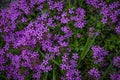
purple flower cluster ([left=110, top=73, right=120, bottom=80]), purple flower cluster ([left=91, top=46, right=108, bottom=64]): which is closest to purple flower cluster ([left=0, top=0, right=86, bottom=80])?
purple flower cluster ([left=91, top=46, right=108, bottom=64])

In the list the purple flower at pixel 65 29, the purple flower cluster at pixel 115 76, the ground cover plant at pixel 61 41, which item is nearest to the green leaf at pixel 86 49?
the ground cover plant at pixel 61 41

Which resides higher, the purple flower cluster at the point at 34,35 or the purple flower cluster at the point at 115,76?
the purple flower cluster at the point at 34,35

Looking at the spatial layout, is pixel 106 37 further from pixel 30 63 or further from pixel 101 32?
pixel 30 63

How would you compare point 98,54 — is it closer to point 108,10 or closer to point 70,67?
point 70,67

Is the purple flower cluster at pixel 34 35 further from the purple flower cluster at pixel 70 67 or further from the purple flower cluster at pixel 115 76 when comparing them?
the purple flower cluster at pixel 115 76

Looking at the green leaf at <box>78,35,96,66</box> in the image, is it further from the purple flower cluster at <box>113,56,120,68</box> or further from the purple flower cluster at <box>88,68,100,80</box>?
the purple flower cluster at <box>113,56,120,68</box>

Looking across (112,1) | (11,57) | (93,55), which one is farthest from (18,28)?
(112,1)

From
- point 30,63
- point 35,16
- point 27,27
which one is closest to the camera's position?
point 30,63
